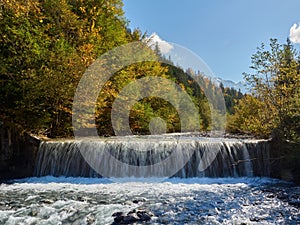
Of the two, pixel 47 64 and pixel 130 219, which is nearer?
pixel 130 219

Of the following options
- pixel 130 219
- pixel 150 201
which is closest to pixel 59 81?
pixel 150 201

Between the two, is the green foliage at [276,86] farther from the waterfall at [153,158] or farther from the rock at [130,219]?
the rock at [130,219]

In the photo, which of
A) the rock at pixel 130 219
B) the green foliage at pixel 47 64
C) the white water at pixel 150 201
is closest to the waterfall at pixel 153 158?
the white water at pixel 150 201

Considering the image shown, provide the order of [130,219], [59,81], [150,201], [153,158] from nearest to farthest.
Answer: [130,219], [150,201], [153,158], [59,81]

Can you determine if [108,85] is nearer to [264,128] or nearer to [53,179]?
[53,179]

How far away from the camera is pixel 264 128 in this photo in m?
11.5

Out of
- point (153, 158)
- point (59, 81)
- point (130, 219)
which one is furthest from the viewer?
point (59, 81)

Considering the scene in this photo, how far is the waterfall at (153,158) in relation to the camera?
33.1 ft

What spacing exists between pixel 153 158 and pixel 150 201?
364 centimetres

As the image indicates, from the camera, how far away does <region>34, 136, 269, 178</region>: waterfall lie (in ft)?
33.1

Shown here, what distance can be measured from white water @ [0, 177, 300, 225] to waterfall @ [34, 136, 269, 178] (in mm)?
603

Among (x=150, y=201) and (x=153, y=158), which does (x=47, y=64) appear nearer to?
(x=153, y=158)

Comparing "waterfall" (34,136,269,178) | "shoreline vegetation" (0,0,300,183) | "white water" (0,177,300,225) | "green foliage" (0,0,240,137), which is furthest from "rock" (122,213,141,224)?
"green foliage" (0,0,240,137)

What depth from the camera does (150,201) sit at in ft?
22.1
